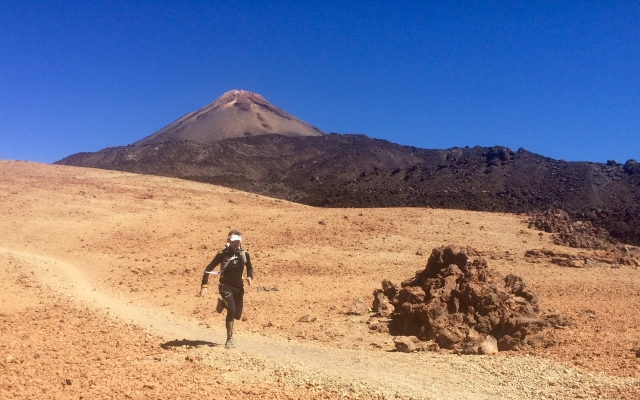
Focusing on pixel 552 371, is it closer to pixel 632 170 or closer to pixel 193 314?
pixel 193 314

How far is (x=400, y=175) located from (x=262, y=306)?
145ft

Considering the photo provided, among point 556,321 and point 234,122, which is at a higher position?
point 234,122

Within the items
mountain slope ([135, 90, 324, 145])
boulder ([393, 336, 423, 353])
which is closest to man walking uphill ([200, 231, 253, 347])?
boulder ([393, 336, 423, 353])

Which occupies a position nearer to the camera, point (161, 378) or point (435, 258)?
point (161, 378)

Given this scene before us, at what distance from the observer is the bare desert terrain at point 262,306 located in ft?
17.6

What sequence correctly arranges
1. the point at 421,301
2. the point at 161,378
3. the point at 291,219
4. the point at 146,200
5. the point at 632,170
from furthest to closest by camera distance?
the point at 632,170 → the point at 146,200 → the point at 291,219 → the point at 421,301 → the point at 161,378

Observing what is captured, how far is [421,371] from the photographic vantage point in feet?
19.6

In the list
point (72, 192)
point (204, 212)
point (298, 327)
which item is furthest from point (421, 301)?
point (72, 192)

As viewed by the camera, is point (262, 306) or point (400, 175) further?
point (400, 175)

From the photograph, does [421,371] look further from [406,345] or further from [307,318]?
[307,318]

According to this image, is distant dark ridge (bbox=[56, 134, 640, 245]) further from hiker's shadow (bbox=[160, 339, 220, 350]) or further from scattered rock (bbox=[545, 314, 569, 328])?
hiker's shadow (bbox=[160, 339, 220, 350])

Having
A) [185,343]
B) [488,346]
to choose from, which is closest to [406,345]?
[488,346]

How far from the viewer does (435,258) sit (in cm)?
945

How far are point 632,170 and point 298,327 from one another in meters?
46.8
